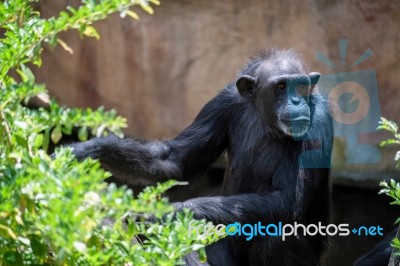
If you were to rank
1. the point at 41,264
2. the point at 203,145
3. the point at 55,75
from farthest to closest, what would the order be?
the point at 55,75 < the point at 203,145 < the point at 41,264

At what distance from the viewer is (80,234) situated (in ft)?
6.88

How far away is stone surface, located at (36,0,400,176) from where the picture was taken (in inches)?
318

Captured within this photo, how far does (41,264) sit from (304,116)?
9.47 ft

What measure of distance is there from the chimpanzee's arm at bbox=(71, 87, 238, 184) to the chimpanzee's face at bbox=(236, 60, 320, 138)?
30 centimetres

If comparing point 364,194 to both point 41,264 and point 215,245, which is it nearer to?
point 215,245

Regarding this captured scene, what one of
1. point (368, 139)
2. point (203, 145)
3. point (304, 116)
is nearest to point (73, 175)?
point (304, 116)

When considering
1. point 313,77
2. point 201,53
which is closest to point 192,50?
point 201,53

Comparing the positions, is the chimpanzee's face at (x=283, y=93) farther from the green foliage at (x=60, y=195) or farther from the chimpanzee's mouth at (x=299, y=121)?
the green foliage at (x=60, y=195)

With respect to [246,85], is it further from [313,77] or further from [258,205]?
[258,205]

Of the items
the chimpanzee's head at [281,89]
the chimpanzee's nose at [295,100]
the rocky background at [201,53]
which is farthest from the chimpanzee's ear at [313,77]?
the rocky background at [201,53]

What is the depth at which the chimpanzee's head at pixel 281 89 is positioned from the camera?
5074 millimetres

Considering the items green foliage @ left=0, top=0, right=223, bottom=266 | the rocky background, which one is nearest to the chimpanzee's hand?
green foliage @ left=0, top=0, right=223, bottom=266

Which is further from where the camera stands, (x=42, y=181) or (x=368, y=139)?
(x=368, y=139)

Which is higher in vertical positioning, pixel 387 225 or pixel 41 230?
pixel 41 230
